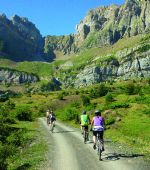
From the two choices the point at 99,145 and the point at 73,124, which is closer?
the point at 99,145

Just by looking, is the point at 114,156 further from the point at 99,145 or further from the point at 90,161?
the point at 90,161

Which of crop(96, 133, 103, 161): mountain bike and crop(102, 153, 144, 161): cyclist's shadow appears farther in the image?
crop(102, 153, 144, 161): cyclist's shadow

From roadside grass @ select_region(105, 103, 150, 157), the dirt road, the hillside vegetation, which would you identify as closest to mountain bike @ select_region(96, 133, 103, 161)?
the dirt road

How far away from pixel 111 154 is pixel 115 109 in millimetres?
54145

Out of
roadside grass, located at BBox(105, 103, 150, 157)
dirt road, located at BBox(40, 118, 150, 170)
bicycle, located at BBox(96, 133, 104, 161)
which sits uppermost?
roadside grass, located at BBox(105, 103, 150, 157)

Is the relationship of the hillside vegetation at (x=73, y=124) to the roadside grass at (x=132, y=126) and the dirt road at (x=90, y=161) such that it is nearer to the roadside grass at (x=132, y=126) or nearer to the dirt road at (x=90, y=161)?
the roadside grass at (x=132, y=126)

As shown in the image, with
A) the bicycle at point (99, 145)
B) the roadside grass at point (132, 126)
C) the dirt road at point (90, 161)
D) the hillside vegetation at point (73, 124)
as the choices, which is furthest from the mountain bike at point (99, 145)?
the roadside grass at point (132, 126)

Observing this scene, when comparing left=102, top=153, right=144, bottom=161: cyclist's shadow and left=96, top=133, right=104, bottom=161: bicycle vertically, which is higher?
left=96, top=133, right=104, bottom=161: bicycle

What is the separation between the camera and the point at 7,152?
30781 millimetres

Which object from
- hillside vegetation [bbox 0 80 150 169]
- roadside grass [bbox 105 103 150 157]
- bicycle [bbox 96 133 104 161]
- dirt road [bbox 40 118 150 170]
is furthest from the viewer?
roadside grass [bbox 105 103 150 157]

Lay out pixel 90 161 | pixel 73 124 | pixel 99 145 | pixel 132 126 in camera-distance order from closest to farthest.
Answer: pixel 90 161 < pixel 99 145 < pixel 132 126 < pixel 73 124

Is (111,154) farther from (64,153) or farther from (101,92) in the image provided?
(101,92)

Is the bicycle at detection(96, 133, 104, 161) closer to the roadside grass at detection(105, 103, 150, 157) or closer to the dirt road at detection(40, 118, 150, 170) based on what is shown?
the dirt road at detection(40, 118, 150, 170)

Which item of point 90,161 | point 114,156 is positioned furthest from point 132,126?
point 90,161
